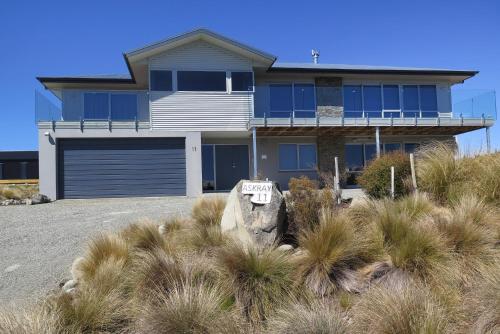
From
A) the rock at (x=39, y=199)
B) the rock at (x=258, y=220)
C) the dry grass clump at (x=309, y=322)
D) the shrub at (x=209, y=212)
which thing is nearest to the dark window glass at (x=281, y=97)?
the rock at (x=39, y=199)

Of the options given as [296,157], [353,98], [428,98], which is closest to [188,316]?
[296,157]

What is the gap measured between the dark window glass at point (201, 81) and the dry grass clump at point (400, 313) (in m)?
16.6

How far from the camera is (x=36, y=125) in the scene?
59.5ft

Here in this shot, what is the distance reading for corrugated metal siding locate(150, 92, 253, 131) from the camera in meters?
18.9

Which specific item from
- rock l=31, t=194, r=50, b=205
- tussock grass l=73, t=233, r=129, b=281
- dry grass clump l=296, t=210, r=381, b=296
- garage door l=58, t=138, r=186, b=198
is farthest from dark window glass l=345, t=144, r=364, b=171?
tussock grass l=73, t=233, r=129, b=281

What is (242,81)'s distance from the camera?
19.7 m

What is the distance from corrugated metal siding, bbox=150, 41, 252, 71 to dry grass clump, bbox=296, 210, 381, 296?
15203 millimetres

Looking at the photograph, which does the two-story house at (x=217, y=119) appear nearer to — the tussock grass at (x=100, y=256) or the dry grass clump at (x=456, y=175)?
the dry grass clump at (x=456, y=175)

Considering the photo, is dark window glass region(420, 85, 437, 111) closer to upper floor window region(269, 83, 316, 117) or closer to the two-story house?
the two-story house

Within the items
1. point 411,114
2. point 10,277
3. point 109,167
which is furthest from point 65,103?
point 411,114

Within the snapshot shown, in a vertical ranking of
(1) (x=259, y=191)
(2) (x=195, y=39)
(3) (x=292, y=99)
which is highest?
(2) (x=195, y=39)

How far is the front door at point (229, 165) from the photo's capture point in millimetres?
21047

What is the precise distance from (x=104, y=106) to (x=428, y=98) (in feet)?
56.3

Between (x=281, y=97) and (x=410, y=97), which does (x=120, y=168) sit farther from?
(x=410, y=97)
